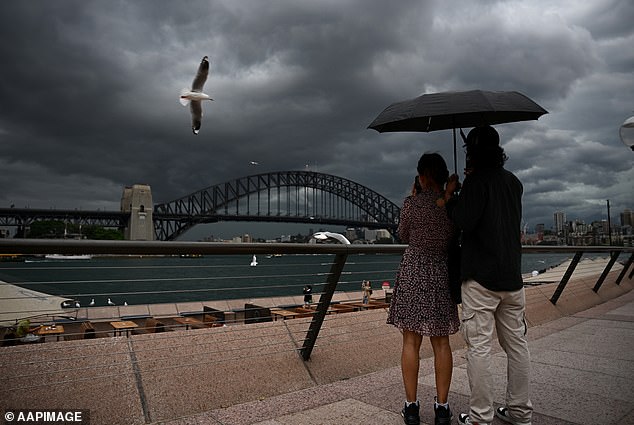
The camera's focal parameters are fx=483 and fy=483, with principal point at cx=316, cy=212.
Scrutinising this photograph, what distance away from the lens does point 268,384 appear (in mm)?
2811

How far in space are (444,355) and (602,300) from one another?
6.00 metres

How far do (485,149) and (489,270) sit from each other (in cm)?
57

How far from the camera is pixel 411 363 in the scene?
94.7 inches

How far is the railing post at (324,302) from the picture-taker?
3033 mm

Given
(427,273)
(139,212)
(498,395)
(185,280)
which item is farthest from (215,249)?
(139,212)

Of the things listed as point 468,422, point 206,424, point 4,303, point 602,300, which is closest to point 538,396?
point 468,422

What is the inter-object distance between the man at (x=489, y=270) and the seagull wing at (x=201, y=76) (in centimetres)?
563

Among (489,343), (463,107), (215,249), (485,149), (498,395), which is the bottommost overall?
(498,395)

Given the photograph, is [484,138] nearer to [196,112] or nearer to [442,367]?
[442,367]

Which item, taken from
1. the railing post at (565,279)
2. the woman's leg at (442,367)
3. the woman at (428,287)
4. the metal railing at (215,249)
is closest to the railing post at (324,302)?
the metal railing at (215,249)

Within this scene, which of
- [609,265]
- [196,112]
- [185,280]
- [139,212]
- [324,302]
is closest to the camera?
[324,302]

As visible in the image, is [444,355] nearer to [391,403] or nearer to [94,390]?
[391,403]

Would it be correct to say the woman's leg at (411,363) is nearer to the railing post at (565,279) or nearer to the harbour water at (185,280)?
the harbour water at (185,280)

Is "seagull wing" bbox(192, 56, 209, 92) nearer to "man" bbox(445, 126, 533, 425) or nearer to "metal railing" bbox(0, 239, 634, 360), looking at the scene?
"metal railing" bbox(0, 239, 634, 360)
